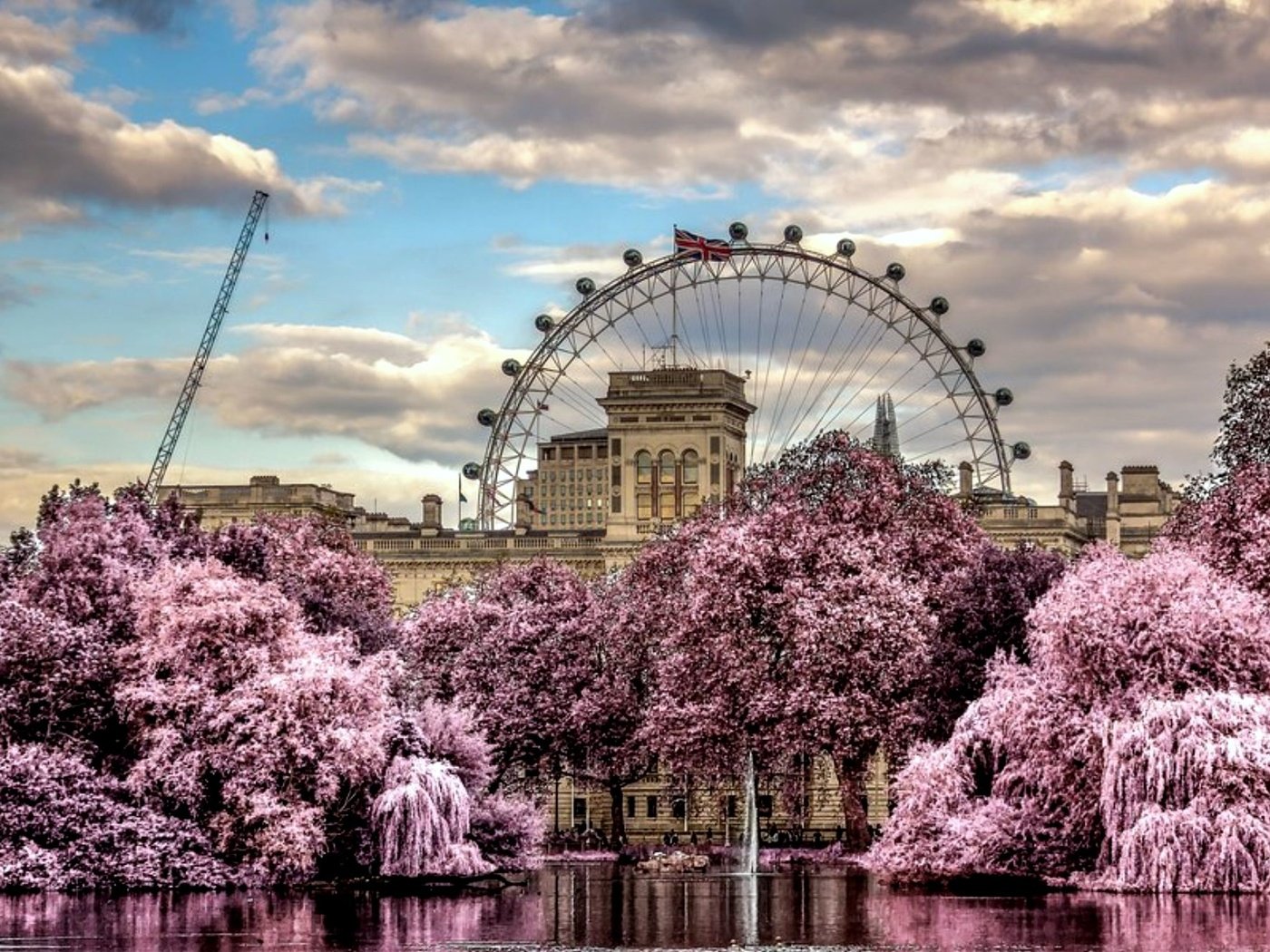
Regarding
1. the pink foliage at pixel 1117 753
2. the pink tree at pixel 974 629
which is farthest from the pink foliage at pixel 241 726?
the pink tree at pixel 974 629

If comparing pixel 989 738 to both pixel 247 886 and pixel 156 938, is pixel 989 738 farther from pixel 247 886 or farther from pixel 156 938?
pixel 156 938

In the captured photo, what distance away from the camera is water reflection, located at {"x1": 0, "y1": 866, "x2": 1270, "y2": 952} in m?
64.4

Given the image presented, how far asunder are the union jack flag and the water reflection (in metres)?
100

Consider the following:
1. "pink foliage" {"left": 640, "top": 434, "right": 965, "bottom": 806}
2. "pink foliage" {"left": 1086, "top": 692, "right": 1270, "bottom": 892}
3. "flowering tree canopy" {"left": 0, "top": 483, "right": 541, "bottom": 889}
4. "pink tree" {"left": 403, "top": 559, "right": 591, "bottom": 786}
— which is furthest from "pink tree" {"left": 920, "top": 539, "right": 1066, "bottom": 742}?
"pink tree" {"left": 403, "top": 559, "right": 591, "bottom": 786}

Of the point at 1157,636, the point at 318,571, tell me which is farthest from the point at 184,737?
the point at 1157,636

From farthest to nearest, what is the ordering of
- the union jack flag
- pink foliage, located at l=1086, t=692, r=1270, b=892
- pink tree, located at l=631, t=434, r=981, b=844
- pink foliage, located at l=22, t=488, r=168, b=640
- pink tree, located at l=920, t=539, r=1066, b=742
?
the union jack flag, pink tree, located at l=631, t=434, r=981, b=844, pink tree, located at l=920, t=539, r=1066, b=742, pink foliage, located at l=22, t=488, r=168, b=640, pink foliage, located at l=1086, t=692, r=1270, b=892

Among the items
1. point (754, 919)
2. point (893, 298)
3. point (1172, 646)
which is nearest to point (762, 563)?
point (1172, 646)

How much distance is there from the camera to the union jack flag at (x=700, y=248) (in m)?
188

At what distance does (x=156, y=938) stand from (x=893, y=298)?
127700mm

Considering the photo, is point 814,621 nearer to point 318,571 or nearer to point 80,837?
point 318,571

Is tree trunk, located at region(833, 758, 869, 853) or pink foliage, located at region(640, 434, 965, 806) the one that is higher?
pink foliage, located at region(640, 434, 965, 806)

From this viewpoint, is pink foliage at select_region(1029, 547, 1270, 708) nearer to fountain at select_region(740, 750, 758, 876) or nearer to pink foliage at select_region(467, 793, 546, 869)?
pink foliage at select_region(467, 793, 546, 869)

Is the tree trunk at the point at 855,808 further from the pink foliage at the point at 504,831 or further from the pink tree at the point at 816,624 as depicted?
the pink foliage at the point at 504,831

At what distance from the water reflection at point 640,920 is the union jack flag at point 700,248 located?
100 meters
